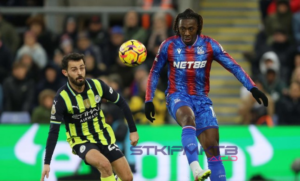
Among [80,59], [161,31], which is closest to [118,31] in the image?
[161,31]

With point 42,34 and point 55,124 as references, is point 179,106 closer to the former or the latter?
point 55,124

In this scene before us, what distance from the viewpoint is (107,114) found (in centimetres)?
1449

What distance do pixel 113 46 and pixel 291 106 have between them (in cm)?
429

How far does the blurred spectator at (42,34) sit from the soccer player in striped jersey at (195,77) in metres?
7.64

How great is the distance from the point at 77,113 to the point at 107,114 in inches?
160

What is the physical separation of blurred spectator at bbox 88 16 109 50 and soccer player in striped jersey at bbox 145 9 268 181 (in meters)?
6.98

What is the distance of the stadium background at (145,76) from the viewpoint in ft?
47.3

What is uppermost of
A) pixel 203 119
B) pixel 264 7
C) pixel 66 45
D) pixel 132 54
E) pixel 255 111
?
pixel 264 7

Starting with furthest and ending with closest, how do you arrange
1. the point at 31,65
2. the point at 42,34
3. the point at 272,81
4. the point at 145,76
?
1. the point at 42,34
2. the point at 31,65
3. the point at 145,76
4. the point at 272,81

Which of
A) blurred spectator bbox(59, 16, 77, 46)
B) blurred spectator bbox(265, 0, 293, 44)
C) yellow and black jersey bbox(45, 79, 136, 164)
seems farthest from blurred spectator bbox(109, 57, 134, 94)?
yellow and black jersey bbox(45, 79, 136, 164)

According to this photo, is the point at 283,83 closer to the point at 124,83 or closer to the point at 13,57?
the point at 124,83

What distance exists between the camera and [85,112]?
34.4 ft

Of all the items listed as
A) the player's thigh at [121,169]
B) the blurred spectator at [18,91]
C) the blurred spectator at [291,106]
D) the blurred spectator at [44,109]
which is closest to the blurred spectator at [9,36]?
the blurred spectator at [18,91]

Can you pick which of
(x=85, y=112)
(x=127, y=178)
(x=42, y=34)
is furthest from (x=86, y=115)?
(x=42, y=34)
